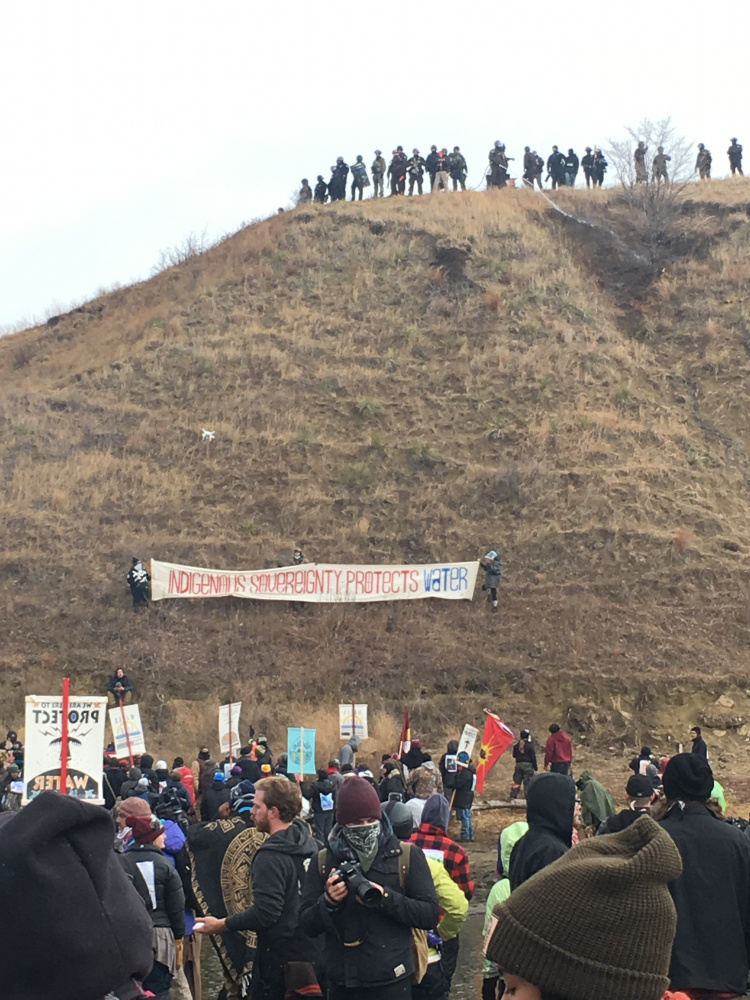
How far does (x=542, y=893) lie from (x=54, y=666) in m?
26.1

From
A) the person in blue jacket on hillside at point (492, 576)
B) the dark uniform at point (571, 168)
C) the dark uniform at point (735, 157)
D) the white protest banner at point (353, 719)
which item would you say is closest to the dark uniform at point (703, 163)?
the dark uniform at point (735, 157)

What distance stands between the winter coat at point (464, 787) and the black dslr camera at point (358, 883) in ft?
41.5

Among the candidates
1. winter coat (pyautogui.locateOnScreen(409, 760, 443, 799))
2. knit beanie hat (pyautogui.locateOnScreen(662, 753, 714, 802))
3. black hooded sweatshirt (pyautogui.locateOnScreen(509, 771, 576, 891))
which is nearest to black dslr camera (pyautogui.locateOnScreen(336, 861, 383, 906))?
black hooded sweatshirt (pyautogui.locateOnScreen(509, 771, 576, 891))

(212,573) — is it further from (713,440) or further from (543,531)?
(713,440)

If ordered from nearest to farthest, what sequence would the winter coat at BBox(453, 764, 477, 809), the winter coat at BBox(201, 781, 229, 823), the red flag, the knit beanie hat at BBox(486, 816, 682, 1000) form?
the knit beanie hat at BBox(486, 816, 682, 1000) < the winter coat at BBox(201, 781, 229, 823) < the winter coat at BBox(453, 764, 477, 809) < the red flag

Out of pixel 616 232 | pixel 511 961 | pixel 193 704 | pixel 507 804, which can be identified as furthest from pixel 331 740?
pixel 616 232

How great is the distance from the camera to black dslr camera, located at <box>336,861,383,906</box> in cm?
488

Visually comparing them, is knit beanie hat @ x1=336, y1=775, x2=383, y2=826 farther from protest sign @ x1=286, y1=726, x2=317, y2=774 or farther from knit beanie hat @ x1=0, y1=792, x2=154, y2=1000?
protest sign @ x1=286, y1=726, x2=317, y2=774

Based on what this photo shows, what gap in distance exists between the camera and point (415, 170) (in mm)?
47969

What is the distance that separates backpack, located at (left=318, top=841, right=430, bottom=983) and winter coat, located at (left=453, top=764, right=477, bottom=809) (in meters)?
12.1

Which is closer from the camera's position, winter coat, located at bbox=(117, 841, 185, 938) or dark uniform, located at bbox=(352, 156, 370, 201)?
winter coat, located at bbox=(117, 841, 185, 938)

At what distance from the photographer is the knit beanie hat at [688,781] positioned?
5328 millimetres

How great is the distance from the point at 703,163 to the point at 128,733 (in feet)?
141

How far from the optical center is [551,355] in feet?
124
